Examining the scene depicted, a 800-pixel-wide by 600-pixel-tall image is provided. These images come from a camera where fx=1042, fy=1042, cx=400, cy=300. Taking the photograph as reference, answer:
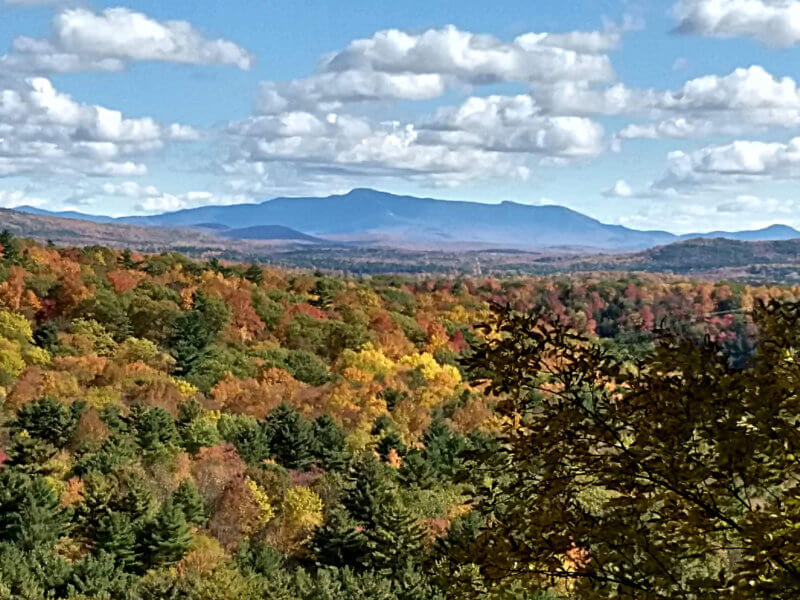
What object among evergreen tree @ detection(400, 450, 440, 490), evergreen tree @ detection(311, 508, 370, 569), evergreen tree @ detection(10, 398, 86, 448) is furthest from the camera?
evergreen tree @ detection(400, 450, 440, 490)

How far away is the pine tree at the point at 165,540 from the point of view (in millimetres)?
45031

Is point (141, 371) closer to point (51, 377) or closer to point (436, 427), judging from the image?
point (51, 377)

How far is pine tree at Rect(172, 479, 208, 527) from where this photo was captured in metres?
50.2

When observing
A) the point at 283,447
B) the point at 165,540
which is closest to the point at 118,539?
the point at 165,540

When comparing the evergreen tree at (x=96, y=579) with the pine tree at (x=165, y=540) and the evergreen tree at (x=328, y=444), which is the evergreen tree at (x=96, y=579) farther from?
the evergreen tree at (x=328, y=444)

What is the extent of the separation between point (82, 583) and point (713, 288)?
537 ft

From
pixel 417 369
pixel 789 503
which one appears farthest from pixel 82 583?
pixel 417 369

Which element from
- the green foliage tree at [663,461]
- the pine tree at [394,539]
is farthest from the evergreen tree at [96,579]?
the green foliage tree at [663,461]

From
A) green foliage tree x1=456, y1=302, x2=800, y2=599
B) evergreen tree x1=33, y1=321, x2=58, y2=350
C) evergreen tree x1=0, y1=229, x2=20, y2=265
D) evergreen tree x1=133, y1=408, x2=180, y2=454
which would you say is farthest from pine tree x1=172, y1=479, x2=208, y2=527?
evergreen tree x1=0, y1=229, x2=20, y2=265

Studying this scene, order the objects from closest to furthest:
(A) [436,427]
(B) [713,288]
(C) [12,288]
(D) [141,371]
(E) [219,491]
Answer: (E) [219,491]
(A) [436,427]
(D) [141,371]
(C) [12,288]
(B) [713,288]

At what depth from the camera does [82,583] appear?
39250 millimetres

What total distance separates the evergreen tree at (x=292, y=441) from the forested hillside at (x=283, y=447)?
141 millimetres

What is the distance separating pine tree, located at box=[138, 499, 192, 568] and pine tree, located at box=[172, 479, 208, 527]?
389 centimetres

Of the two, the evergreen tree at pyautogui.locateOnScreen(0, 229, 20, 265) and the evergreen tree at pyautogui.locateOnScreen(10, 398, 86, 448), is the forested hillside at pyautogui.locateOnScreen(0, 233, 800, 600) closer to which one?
the evergreen tree at pyautogui.locateOnScreen(10, 398, 86, 448)
